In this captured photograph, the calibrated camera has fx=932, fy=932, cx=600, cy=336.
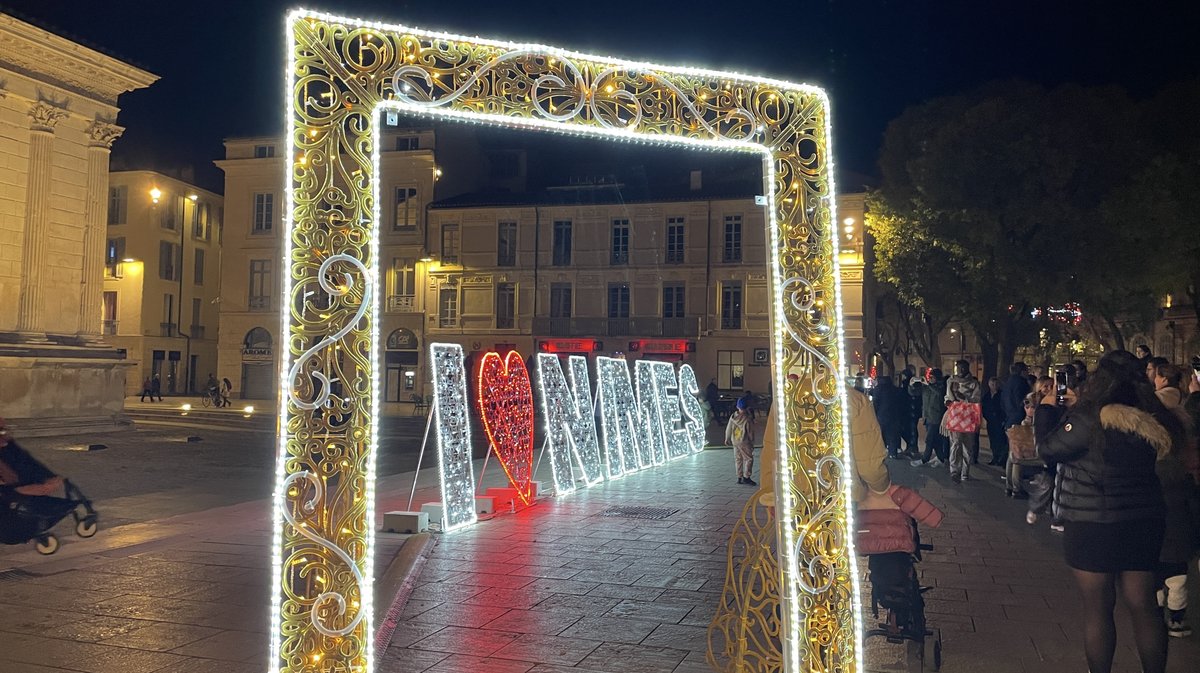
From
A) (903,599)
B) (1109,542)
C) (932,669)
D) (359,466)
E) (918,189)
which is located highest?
(918,189)

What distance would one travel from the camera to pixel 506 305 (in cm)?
4309

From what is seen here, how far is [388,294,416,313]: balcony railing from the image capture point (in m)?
42.8

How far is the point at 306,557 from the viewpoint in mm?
3748

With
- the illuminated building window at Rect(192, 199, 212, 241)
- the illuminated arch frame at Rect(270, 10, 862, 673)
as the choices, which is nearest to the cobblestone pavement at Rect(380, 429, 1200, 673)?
the illuminated arch frame at Rect(270, 10, 862, 673)

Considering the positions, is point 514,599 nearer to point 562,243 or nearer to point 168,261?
point 562,243

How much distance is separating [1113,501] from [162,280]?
49771 millimetres

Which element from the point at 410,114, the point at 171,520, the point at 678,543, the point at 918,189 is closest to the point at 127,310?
the point at 918,189

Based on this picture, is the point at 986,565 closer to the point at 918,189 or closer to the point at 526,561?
the point at 526,561

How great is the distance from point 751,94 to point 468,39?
1.34m

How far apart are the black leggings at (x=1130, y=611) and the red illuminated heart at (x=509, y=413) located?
709 centimetres

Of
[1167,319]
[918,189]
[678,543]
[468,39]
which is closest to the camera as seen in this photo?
[468,39]

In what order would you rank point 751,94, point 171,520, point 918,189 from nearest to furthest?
point 751,94, point 171,520, point 918,189

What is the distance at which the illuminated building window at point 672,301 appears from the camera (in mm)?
41750

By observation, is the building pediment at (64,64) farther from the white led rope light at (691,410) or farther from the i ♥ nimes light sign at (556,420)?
the white led rope light at (691,410)
